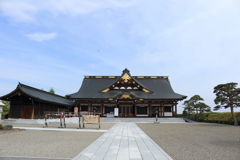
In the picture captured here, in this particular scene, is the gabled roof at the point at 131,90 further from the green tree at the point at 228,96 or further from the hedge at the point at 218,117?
the green tree at the point at 228,96

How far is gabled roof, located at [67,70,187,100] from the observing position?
1312 inches

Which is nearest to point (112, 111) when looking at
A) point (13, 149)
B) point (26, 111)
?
point (26, 111)

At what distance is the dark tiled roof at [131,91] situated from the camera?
1313 inches

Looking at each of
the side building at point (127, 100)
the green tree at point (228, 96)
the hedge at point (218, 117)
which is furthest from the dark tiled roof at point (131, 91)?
the green tree at point (228, 96)

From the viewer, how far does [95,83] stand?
130 ft

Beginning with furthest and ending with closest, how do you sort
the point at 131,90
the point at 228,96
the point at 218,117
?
the point at 131,90 → the point at 218,117 → the point at 228,96

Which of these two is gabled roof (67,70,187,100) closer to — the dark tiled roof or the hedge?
the dark tiled roof

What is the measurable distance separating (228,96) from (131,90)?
1734 centimetres

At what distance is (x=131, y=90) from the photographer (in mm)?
35250

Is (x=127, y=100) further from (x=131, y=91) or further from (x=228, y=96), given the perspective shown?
(x=228, y=96)

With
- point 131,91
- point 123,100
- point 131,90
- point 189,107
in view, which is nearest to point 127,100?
point 123,100

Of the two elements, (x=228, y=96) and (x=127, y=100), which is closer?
(x=228, y=96)

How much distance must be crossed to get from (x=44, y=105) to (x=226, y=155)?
2502 centimetres

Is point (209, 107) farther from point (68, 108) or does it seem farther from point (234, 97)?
point (68, 108)
